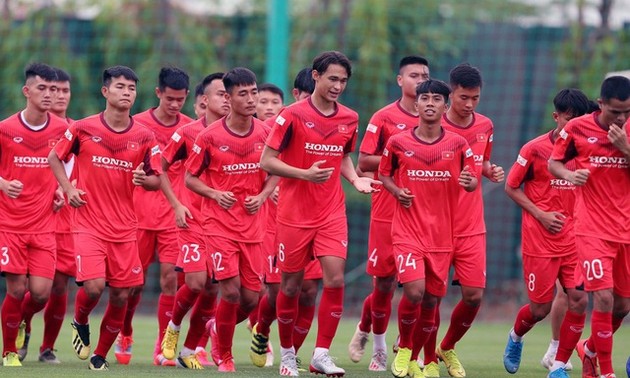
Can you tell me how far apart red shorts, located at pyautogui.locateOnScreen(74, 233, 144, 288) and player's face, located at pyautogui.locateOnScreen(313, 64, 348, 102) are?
1.93 m

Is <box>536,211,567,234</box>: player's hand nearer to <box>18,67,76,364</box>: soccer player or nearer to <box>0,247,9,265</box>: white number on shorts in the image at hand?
<box>18,67,76,364</box>: soccer player

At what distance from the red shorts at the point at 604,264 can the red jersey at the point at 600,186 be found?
5 centimetres

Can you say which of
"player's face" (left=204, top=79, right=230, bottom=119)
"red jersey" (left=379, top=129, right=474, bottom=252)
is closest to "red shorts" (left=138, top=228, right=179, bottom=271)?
"player's face" (left=204, top=79, right=230, bottom=119)

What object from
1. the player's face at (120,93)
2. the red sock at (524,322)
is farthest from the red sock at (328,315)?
the player's face at (120,93)

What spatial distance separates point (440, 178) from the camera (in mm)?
10289

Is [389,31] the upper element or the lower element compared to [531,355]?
upper

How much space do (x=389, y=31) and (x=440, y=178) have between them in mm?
10513

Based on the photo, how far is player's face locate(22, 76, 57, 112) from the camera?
11.4 m

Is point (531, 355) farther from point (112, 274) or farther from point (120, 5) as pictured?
point (120, 5)

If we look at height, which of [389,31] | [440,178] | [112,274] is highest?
[389,31]

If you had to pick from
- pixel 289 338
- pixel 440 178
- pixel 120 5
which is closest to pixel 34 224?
pixel 289 338

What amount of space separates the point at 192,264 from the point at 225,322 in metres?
0.73

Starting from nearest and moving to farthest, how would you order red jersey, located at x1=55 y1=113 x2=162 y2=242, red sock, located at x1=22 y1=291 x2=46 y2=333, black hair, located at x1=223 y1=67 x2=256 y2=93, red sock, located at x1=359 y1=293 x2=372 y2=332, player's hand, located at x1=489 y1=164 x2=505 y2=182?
1. red jersey, located at x1=55 y1=113 x2=162 y2=242
2. black hair, located at x1=223 y1=67 x2=256 y2=93
3. player's hand, located at x1=489 y1=164 x2=505 y2=182
4. red sock, located at x1=22 y1=291 x2=46 y2=333
5. red sock, located at x1=359 y1=293 x2=372 y2=332

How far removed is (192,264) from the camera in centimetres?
1116
